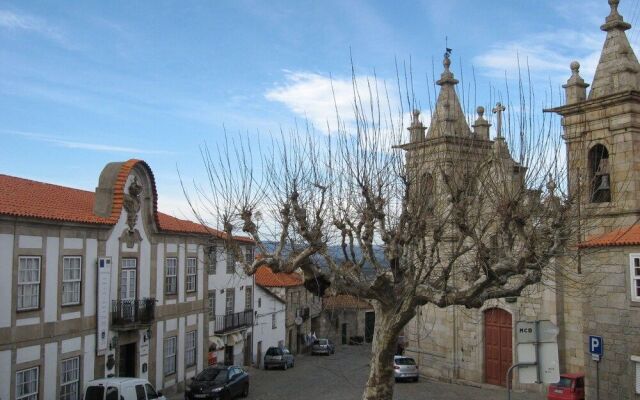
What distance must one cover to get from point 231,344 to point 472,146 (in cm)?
2064

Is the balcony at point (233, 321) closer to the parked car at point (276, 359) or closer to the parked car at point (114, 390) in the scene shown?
the parked car at point (276, 359)

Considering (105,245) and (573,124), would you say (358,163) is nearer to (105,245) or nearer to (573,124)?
(105,245)

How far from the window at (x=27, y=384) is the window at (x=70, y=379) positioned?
1054mm

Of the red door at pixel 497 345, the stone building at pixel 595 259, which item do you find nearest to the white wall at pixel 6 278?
the stone building at pixel 595 259

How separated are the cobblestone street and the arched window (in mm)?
7703

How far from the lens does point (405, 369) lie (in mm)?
27312

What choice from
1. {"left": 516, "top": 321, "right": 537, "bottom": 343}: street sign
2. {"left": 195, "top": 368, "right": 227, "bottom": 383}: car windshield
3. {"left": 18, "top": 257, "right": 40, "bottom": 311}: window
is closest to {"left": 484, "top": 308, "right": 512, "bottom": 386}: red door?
{"left": 195, "top": 368, "right": 227, "bottom": 383}: car windshield

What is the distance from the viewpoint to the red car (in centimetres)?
2078

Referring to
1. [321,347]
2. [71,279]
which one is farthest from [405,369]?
[321,347]

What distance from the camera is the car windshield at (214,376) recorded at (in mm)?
22344

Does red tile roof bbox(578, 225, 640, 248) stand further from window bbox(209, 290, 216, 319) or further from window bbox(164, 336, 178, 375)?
window bbox(209, 290, 216, 319)

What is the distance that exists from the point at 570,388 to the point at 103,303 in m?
15.8

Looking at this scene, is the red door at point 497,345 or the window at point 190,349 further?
the window at point 190,349

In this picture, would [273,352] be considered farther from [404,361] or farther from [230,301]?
[404,361]
